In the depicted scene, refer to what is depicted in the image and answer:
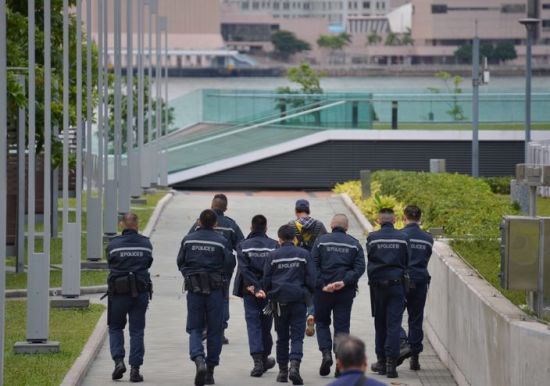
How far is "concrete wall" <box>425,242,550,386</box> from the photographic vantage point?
12.4 m

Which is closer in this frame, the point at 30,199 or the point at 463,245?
the point at 30,199

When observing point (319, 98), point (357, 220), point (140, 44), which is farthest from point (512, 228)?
point (319, 98)

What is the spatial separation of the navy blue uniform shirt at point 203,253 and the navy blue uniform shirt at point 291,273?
1.68 feet

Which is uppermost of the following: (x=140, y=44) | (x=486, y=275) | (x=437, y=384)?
(x=140, y=44)

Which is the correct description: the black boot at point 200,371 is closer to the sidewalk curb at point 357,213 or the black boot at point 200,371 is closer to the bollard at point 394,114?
the sidewalk curb at point 357,213

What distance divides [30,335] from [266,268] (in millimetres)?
3269

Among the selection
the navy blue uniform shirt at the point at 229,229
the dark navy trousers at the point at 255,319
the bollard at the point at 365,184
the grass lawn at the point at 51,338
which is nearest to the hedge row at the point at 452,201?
the bollard at the point at 365,184

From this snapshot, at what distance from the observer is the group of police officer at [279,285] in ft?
54.2

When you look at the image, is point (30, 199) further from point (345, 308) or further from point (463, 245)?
point (463, 245)

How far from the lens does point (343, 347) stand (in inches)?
365

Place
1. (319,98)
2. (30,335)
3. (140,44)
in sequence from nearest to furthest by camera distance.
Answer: (30,335) < (140,44) < (319,98)

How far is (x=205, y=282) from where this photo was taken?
1653 cm

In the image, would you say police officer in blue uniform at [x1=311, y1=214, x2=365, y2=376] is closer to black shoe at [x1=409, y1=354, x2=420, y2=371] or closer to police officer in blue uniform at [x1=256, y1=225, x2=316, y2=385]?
police officer in blue uniform at [x1=256, y1=225, x2=316, y2=385]

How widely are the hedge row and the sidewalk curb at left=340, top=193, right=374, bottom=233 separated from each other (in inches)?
33.7
